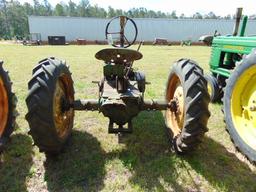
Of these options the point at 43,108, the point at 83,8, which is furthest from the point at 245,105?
the point at 83,8

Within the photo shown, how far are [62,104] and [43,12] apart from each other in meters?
117

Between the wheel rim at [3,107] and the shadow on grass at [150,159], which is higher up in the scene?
the wheel rim at [3,107]

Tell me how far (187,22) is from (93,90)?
3802cm

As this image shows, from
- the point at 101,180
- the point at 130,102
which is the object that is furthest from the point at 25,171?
the point at 130,102

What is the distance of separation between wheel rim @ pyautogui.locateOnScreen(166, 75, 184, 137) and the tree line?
280ft

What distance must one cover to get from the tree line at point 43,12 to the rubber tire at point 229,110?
85821mm

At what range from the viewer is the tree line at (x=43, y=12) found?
87312 millimetres

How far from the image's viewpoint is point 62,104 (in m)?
3.50

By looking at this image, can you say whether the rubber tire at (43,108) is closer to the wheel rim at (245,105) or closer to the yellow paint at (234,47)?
the wheel rim at (245,105)

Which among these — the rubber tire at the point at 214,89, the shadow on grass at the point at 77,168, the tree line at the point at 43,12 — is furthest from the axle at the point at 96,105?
the tree line at the point at 43,12

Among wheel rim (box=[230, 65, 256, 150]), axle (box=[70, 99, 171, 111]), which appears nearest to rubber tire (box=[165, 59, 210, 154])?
axle (box=[70, 99, 171, 111])

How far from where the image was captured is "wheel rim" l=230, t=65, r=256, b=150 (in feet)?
11.3

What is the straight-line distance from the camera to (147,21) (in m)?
41.8

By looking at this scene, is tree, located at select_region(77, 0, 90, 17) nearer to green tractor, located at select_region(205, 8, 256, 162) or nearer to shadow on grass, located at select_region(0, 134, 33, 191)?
shadow on grass, located at select_region(0, 134, 33, 191)
